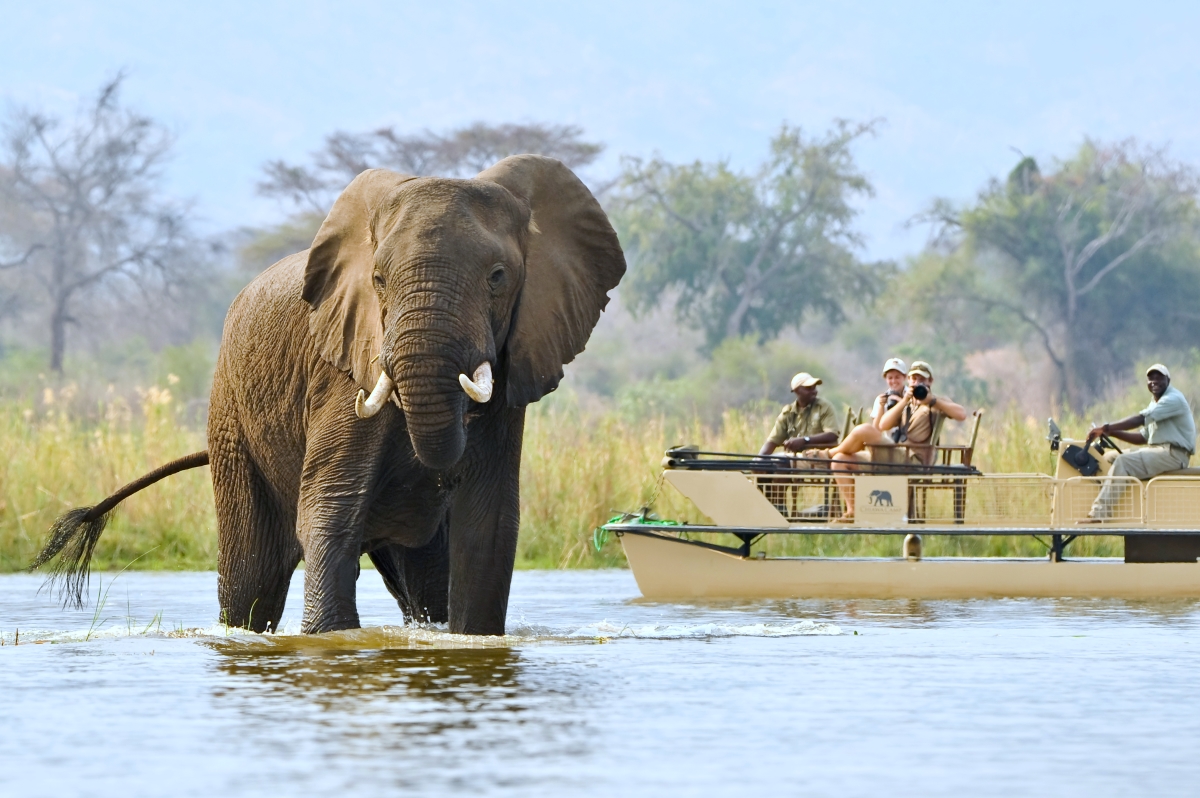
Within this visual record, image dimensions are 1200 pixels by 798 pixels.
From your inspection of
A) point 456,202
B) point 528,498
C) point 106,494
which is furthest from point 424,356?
point 106,494

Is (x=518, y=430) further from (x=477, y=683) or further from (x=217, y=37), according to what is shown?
(x=217, y=37)

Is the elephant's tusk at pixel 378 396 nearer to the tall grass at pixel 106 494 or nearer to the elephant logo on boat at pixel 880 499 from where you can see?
the elephant logo on boat at pixel 880 499

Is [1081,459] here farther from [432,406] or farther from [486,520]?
[432,406]

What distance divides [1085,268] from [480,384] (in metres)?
41.8

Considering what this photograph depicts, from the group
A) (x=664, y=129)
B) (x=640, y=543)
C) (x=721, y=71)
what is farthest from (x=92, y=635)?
(x=721, y=71)

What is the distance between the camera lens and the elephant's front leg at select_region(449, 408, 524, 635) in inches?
356

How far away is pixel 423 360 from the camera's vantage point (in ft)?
26.8

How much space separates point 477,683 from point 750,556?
7.12 m

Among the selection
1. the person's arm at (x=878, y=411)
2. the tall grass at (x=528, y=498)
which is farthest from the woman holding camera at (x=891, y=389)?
the tall grass at (x=528, y=498)

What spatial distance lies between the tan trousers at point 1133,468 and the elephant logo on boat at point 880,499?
4.31 feet

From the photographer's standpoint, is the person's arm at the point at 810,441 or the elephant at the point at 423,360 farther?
the person's arm at the point at 810,441

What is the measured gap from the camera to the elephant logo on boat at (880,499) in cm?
1428

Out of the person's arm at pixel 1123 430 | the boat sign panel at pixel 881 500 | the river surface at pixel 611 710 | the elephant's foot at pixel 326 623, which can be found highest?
the person's arm at pixel 1123 430

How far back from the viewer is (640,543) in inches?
575
